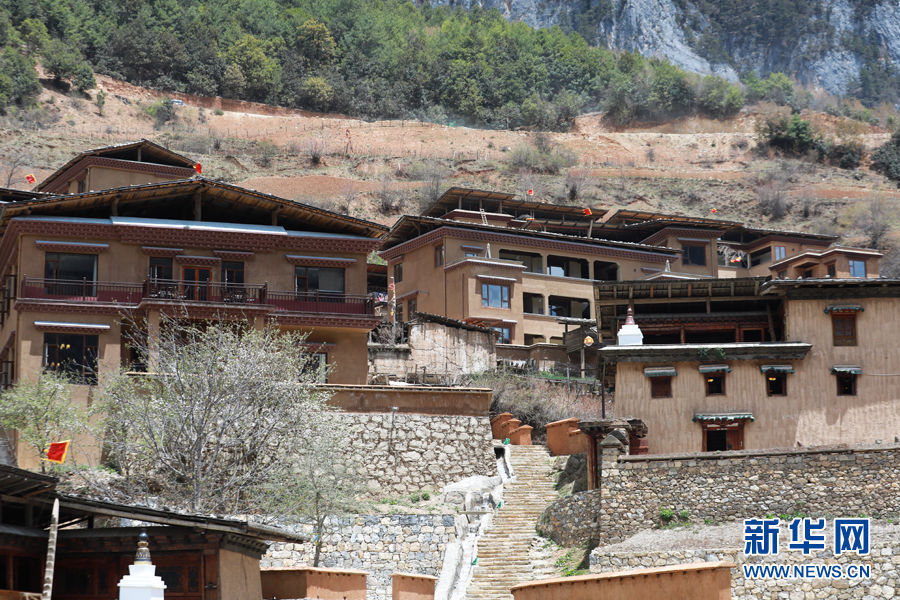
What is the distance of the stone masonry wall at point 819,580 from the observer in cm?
3073

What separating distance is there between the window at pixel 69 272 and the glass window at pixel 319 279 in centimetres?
810

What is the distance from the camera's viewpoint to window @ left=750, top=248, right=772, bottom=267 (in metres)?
84.5

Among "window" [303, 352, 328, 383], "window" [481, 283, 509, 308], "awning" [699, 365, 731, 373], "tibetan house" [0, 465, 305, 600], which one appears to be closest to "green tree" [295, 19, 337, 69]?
"window" [481, 283, 509, 308]

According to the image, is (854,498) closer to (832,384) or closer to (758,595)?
(758,595)

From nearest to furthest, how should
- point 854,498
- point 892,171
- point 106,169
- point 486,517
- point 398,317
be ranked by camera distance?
point 854,498, point 486,517, point 106,169, point 398,317, point 892,171

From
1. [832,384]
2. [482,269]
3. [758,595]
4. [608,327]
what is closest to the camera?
[758,595]

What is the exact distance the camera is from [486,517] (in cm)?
3912

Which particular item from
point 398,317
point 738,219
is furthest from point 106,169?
point 738,219

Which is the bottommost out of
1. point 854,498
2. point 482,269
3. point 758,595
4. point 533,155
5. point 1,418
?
point 758,595

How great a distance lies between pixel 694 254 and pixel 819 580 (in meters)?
50.1

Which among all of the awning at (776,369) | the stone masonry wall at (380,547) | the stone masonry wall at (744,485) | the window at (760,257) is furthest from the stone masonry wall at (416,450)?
the window at (760,257)

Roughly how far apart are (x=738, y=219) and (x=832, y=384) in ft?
232

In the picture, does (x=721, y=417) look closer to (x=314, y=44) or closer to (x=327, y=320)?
→ (x=327, y=320)

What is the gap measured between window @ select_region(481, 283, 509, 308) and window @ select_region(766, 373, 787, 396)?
2617cm
